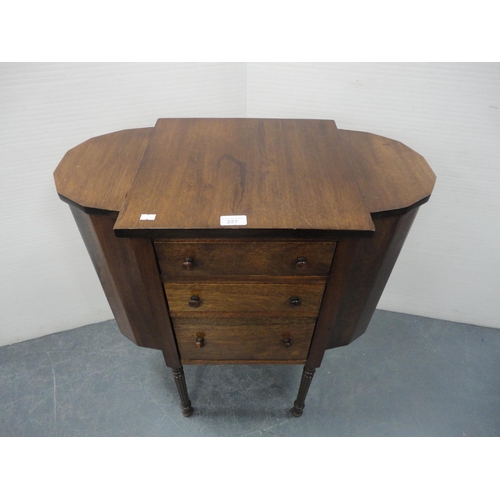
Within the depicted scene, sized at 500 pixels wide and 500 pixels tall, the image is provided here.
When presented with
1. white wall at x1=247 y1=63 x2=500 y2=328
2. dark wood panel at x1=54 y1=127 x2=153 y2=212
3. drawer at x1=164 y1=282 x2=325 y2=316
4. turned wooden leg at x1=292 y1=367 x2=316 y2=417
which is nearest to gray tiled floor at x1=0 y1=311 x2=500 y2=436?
turned wooden leg at x1=292 y1=367 x2=316 y2=417

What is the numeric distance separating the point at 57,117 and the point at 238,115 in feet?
2.05

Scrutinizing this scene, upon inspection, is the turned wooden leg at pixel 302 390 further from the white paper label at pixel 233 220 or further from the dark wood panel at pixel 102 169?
the dark wood panel at pixel 102 169

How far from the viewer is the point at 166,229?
0.71 m

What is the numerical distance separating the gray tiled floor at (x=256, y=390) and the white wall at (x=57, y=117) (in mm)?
387

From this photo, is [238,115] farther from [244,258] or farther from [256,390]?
[256,390]

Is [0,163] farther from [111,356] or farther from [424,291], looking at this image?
[424,291]

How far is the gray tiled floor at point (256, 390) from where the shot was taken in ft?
4.39

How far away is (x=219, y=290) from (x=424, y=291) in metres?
1.24

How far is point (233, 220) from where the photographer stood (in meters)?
0.72

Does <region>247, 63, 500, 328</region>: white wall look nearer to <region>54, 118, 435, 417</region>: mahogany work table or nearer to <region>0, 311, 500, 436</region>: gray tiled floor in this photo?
<region>54, 118, 435, 417</region>: mahogany work table

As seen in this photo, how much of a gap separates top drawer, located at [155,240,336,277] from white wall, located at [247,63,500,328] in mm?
686

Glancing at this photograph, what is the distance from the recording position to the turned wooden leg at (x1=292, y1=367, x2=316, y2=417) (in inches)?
44.9

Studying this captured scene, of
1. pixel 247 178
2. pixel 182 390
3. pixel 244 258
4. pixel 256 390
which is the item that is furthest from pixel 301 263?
pixel 256 390

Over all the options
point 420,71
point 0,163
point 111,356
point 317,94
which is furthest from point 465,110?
point 111,356
